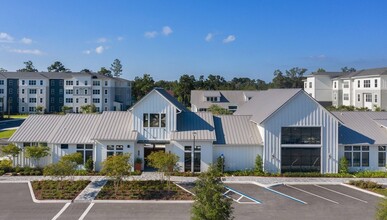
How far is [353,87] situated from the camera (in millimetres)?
71938

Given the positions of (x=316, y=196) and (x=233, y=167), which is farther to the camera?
(x=233, y=167)

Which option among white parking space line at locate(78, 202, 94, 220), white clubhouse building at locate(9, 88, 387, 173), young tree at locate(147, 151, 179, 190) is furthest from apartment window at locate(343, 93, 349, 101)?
white parking space line at locate(78, 202, 94, 220)

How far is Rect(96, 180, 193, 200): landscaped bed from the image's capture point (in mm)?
21422

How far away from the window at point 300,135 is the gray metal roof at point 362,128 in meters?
2.19

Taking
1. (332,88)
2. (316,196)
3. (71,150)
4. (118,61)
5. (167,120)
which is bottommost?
(316,196)

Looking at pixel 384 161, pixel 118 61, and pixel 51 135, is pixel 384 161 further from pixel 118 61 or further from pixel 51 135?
pixel 118 61

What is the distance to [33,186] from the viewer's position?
2372 centimetres

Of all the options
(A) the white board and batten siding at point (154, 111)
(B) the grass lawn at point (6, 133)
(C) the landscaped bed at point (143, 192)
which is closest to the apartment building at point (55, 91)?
(B) the grass lawn at point (6, 133)

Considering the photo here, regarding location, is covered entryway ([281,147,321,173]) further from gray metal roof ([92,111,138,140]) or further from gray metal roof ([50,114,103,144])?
gray metal roof ([50,114,103,144])

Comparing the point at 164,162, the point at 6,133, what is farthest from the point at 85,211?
the point at 6,133

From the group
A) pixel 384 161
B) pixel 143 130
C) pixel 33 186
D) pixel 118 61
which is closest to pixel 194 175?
pixel 143 130

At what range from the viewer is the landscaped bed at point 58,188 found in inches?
844

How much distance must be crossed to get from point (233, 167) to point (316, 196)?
7817 mm

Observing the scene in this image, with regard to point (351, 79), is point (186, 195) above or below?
below
